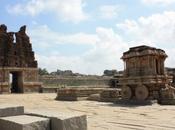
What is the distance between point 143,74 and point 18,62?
67.6 ft

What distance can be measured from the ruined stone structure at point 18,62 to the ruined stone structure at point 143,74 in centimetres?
1828

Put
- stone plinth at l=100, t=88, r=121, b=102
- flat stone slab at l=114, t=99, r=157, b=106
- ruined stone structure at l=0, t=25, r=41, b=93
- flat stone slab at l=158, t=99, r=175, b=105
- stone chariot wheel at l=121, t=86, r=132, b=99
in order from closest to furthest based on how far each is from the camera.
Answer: flat stone slab at l=158, t=99, r=175, b=105 → flat stone slab at l=114, t=99, r=157, b=106 → stone chariot wheel at l=121, t=86, r=132, b=99 → stone plinth at l=100, t=88, r=121, b=102 → ruined stone structure at l=0, t=25, r=41, b=93

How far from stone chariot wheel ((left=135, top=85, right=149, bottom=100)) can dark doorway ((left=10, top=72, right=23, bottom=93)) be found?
65.4ft

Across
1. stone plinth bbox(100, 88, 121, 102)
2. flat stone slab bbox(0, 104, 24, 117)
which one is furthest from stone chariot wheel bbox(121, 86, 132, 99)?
flat stone slab bbox(0, 104, 24, 117)

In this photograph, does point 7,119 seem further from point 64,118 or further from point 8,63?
point 8,63

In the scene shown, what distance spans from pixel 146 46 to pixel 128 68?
6.55 feet

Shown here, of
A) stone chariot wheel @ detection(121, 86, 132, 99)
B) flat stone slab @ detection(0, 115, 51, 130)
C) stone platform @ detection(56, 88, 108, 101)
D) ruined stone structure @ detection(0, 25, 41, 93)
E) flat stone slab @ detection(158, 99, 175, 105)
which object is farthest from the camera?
ruined stone structure @ detection(0, 25, 41, 93)

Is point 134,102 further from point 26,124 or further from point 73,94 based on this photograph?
point 26,124

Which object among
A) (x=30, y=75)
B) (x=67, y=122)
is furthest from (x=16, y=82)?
(x=67, y=122)

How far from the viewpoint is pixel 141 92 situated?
17750 millimetres

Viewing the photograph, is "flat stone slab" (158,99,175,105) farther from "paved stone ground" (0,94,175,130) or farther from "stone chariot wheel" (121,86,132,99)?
"stone chariot wheel" (121,86,132,99)

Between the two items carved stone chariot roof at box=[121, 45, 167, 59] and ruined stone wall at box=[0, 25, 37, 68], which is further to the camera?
ruined stone wall at box=[0, 25, 37, 68]

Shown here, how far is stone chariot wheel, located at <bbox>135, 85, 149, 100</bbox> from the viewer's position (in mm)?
17438

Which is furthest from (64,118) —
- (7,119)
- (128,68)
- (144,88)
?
(128,68)
